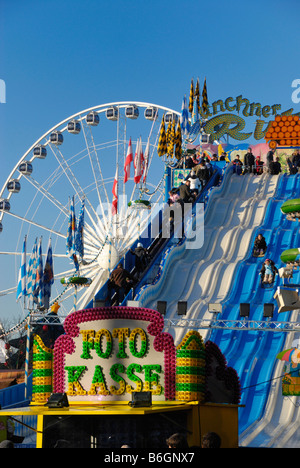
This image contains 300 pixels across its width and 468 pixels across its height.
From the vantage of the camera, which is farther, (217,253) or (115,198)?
(115,198)

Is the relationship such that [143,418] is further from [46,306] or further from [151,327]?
[46,306]

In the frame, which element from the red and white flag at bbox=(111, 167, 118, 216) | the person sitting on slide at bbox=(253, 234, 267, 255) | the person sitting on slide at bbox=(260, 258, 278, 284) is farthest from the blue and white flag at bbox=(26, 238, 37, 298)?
the red and white flag at bbox=(111, 167, 118, 216)

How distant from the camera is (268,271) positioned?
22.2 m

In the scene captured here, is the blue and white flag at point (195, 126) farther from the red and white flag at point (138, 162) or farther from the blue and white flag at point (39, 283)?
the blue and white flag at point (39, 283)

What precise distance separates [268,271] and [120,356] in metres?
13.1

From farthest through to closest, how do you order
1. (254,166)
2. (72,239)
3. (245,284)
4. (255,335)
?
1. (254,166)
2. (72,239)
3. (245,284)
4. (255,335)

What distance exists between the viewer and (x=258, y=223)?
25.8 metres

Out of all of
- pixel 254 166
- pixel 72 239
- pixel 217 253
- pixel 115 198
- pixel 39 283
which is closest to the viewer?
pixel 39 283

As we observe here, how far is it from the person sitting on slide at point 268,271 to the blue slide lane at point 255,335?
197 mm

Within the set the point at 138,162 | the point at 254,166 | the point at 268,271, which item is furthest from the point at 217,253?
the point at 138,162

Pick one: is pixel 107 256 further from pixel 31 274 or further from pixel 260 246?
pixel 31 274

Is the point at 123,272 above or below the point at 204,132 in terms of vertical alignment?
below

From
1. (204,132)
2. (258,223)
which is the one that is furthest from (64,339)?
(204,132)
